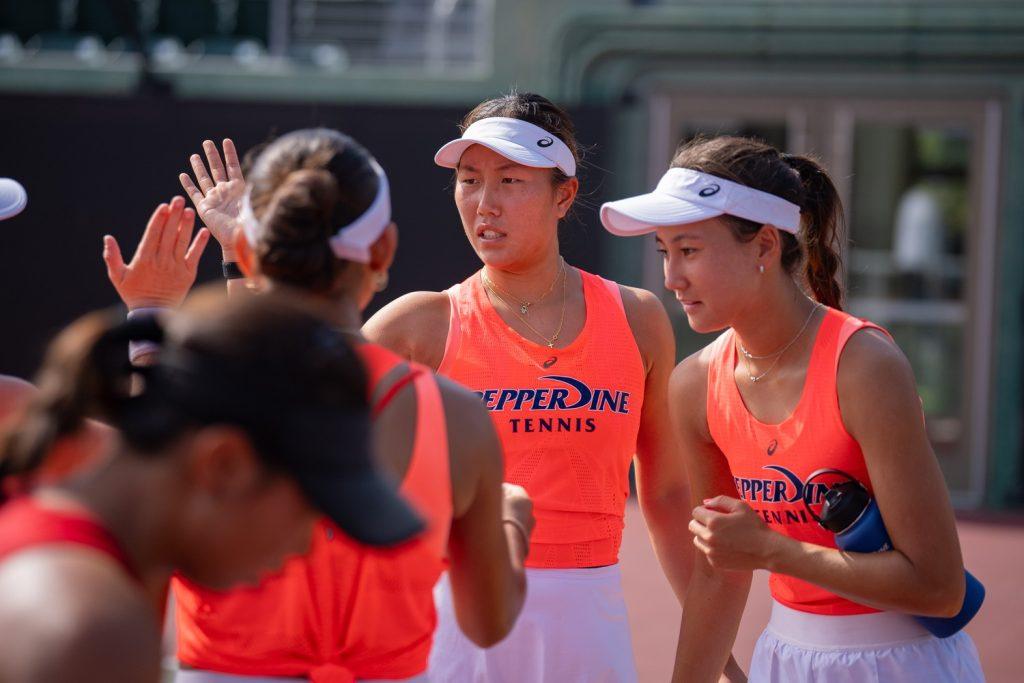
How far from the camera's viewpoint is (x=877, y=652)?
2590mm

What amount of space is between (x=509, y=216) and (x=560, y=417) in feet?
1.83

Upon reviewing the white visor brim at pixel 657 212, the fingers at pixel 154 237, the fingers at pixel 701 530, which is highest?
the white visor brim at pixel 657 212

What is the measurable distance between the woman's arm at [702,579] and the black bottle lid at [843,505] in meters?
0.43

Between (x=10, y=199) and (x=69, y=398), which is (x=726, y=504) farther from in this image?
(x=10, y=199)

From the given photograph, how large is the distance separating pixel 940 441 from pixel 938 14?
331 cm

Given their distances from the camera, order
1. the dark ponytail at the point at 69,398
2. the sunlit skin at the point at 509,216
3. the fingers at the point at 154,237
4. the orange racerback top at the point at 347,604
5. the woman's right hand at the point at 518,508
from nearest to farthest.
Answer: the dark ponytail at the point at 69,398 → the orange racerback top at the point at 347,604 → the woman's right hand at the point at 518,508 → the fingers at the point at 154,237 → the sunlit skin at the point at 509,216

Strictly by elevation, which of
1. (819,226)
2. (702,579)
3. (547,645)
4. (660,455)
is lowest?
(547,645)

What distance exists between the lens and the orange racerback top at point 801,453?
2.54 m

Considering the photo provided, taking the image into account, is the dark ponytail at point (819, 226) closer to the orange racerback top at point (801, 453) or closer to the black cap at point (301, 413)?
the orange racerback top at point (801, 453)

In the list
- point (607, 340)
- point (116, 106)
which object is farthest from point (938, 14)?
point (607, 340)

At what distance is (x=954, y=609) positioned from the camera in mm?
2477

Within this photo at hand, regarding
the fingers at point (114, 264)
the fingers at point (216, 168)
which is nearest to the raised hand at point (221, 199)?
the fingers at point (216, 168)

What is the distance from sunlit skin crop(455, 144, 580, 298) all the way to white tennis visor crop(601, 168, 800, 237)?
20.1 inches

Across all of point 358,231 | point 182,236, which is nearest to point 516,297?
point 182,236
